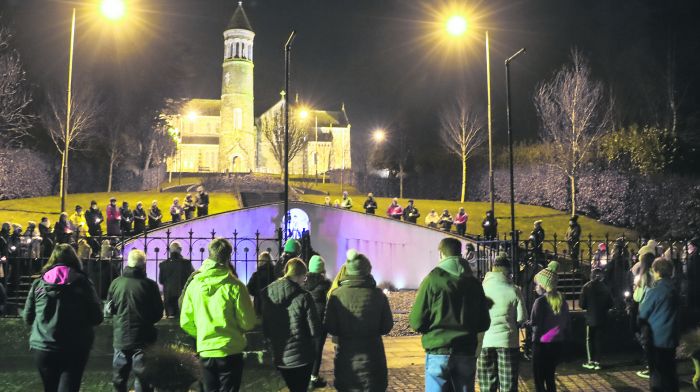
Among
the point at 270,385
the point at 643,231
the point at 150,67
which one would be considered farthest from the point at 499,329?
the point at 150,67

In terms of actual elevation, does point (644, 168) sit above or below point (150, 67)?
below

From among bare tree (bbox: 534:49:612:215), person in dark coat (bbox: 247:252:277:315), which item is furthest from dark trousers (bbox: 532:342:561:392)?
bare tree (bbox: 534:49:612:215)

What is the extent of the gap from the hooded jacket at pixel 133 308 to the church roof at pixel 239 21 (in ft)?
257

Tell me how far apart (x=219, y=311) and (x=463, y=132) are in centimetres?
4316

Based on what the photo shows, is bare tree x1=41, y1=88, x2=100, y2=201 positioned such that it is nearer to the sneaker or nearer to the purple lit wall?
the purple lit wall

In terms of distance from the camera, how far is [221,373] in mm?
5578

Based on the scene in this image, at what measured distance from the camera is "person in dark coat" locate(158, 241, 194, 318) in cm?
1047

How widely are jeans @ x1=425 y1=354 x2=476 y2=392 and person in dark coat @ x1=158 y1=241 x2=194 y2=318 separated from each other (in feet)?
19.8

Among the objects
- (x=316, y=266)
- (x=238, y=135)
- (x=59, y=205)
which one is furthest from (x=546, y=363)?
(x=238, y=135)

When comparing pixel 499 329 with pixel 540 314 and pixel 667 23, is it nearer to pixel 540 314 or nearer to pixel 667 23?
pixel 540 314

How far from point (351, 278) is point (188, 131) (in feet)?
294

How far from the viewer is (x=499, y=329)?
6570mm

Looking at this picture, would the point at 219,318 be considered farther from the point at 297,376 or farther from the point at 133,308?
the point at 133,308

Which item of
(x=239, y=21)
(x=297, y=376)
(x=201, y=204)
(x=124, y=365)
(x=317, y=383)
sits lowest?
(x=317, y=383)
